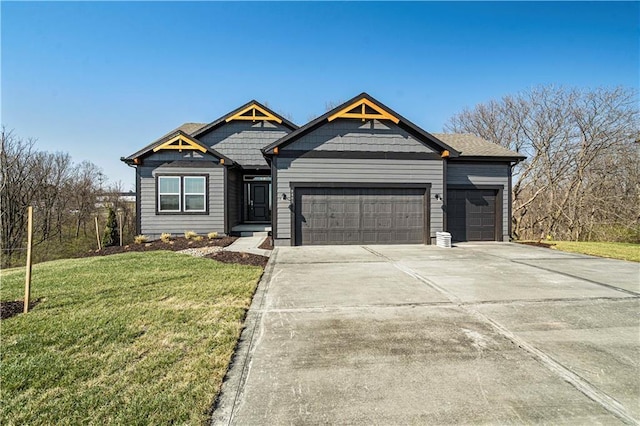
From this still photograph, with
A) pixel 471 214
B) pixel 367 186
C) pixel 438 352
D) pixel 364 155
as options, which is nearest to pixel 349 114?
pixel 364 155

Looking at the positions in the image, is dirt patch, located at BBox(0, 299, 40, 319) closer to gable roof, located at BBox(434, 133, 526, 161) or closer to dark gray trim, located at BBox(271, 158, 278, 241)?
dark gray trim, located at BBox(271, 158, 278, 241)

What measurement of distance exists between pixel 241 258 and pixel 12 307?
451cm

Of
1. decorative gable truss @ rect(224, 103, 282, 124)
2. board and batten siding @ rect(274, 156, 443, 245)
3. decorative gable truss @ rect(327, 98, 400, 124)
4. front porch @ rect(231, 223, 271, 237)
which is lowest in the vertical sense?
front porch @ rect(231, 223, 271, 237)

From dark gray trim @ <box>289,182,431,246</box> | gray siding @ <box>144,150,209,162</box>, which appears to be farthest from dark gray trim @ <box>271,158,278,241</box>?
gray siding @ <box>144,150,209,162</box>

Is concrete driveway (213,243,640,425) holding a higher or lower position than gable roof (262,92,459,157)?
lower

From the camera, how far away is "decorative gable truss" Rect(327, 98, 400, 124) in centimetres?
1082

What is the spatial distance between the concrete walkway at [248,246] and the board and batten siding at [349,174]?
100 centimetres

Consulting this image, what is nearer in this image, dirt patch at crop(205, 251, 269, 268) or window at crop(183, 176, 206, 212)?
dirt patch at crop(205, 251, 269, 268)

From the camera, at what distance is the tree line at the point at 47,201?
1450 centimetres

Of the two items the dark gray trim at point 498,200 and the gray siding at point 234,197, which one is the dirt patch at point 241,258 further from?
the dark gray trim at point 498,200

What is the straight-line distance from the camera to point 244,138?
14.7m

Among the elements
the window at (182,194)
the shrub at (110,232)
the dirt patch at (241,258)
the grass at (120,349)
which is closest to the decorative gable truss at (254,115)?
the window at (182,194)

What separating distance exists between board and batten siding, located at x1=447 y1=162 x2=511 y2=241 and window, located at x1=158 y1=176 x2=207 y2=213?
1017 cm

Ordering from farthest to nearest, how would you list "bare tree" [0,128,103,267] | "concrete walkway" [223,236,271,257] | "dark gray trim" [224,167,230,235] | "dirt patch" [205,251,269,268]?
1. "bare tree" [0,128,103,267]
2. "dark gray trim" [224,167,230,235]
3. "concrete walkway" [223,236,271,257]
4. "dirt patch" [205,251,269,268]
